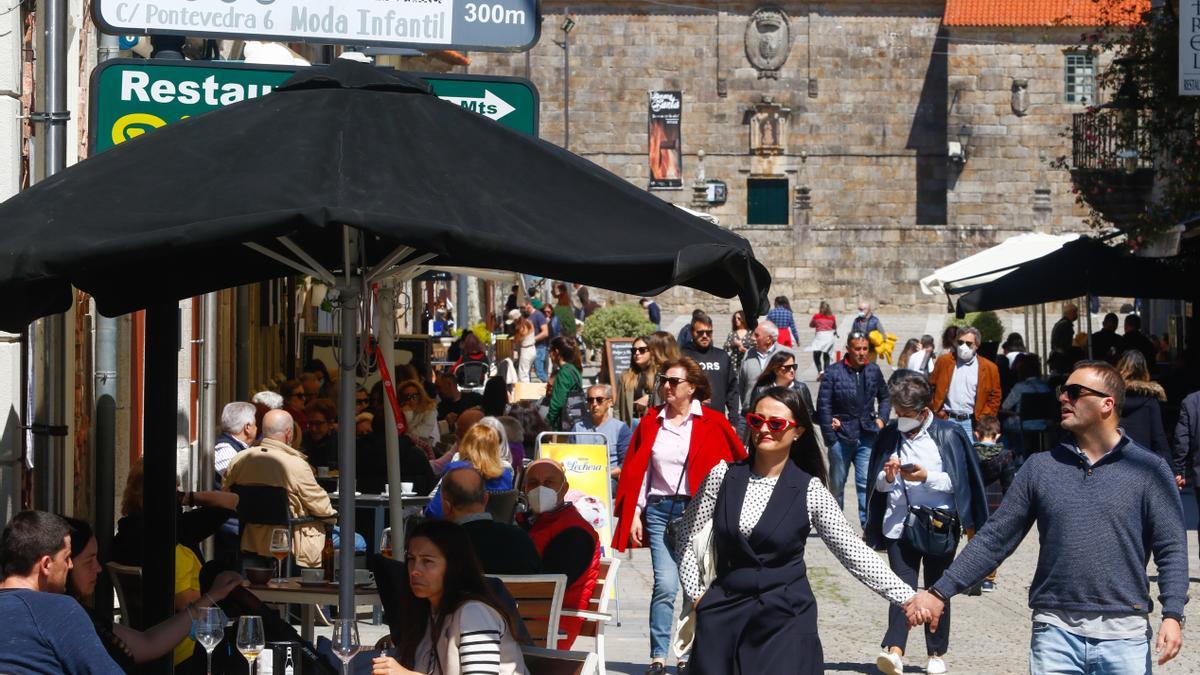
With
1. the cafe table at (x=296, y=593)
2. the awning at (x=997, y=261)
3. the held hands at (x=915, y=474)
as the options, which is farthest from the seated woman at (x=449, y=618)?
the awning at (x=997, y=261)

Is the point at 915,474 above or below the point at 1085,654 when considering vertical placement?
above

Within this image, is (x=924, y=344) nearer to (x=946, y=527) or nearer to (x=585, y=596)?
(x=946, y=527)

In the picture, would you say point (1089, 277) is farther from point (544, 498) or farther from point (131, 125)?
point (131, 125)

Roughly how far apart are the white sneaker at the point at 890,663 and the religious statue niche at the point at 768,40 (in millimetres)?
48216

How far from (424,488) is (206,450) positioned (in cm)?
337

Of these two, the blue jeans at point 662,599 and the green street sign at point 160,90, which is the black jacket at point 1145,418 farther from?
the green street sign at point 160,90

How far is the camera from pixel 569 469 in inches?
460

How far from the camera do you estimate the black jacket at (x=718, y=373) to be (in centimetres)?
1448

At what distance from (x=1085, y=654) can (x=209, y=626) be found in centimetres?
270

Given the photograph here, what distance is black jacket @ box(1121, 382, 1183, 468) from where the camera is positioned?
12289 mm

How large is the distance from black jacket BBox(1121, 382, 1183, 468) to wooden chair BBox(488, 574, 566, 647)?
6.55 m

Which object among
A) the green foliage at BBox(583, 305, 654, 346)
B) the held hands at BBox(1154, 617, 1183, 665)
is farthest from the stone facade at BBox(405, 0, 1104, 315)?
the held hands at BBox(1154, 617, 1183, 665)

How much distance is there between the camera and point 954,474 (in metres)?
8.94

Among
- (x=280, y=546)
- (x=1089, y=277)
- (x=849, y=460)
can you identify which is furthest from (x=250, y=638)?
(x=1089, y=277)
